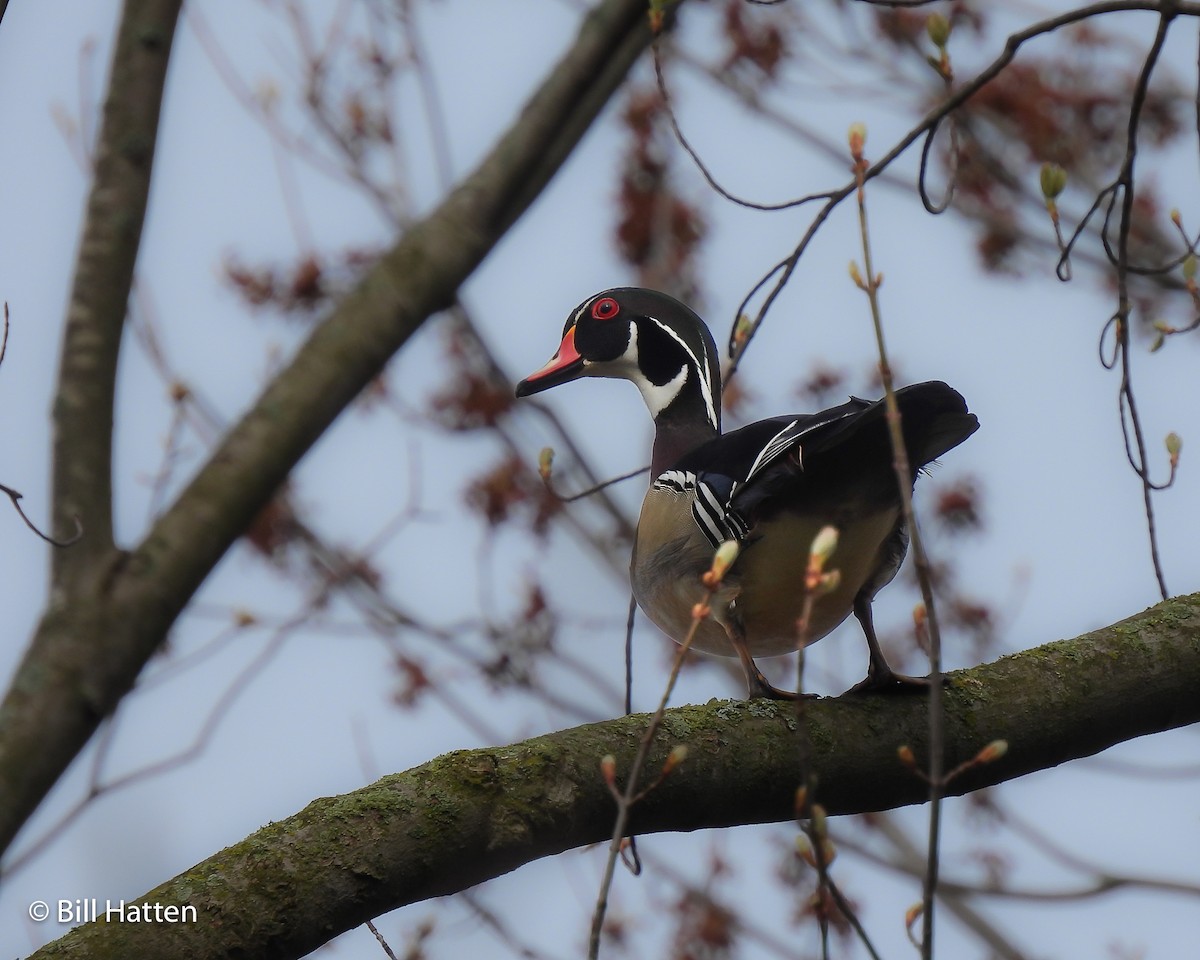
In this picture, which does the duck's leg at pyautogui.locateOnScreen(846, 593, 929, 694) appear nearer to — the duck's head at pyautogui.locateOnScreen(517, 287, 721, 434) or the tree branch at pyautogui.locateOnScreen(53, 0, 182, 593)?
the duck's head at pyautogui.locateOnScreen(517, 287, 721, 434)

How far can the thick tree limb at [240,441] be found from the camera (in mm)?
3268

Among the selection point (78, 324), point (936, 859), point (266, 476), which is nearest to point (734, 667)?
point (266, 476)

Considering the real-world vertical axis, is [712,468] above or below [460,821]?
above

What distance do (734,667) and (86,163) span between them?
303 cm

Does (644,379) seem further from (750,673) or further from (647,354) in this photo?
(750,673)

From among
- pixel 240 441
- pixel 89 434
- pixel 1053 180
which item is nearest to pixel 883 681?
pixel 1053 180

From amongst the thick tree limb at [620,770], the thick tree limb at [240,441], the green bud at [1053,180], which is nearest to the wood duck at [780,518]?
the thick tree limb at [620,770]

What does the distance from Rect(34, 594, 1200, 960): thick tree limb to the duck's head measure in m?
1.37

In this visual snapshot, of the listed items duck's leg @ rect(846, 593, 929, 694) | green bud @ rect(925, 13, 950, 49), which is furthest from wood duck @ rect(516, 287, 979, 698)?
green bud @ rect(925, 13, 950, 49)

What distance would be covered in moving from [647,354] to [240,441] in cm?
115

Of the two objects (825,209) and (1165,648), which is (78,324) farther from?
(1165,648)

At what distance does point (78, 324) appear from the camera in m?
3.75

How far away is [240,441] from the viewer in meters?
3.71

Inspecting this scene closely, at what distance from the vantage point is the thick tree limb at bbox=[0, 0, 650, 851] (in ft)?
10.7
